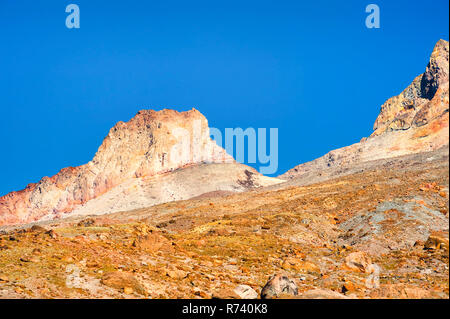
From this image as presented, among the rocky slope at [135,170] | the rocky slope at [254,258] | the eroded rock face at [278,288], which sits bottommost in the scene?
the eroded rock face at [278,288]

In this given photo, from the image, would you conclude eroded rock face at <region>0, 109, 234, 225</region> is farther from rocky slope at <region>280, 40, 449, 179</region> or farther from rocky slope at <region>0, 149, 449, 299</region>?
rocky slope at <region>0, 149, 449, 299</region>

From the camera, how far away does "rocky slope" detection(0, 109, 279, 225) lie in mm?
164375

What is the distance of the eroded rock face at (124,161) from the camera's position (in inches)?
7032

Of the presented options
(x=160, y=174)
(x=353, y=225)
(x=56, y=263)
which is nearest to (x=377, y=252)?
(x=353, y=225)

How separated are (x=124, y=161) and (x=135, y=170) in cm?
700

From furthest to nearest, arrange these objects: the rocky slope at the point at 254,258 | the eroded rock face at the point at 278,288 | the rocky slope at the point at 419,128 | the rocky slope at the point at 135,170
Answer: the rocky slope at the point at 135,170 → the rocky slope at the point at 419,128 → the rocky slope at the point at 254,258 → the eroded rock face at the point at 278,288

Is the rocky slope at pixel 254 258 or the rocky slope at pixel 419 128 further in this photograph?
the rocky slope at pixel 419 128

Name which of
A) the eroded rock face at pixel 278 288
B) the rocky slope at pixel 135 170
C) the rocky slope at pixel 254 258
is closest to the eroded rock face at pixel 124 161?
the rocky slope at pixel 135 170

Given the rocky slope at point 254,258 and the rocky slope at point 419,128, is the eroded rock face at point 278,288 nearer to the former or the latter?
the rocky slope at point 254,258

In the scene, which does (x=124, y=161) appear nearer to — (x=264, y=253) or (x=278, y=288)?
(x=264, y=253)

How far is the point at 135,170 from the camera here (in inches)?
7003

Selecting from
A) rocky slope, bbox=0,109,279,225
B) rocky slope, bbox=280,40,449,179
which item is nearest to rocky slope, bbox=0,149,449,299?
rocky slope, bbox=280,40,449,179
